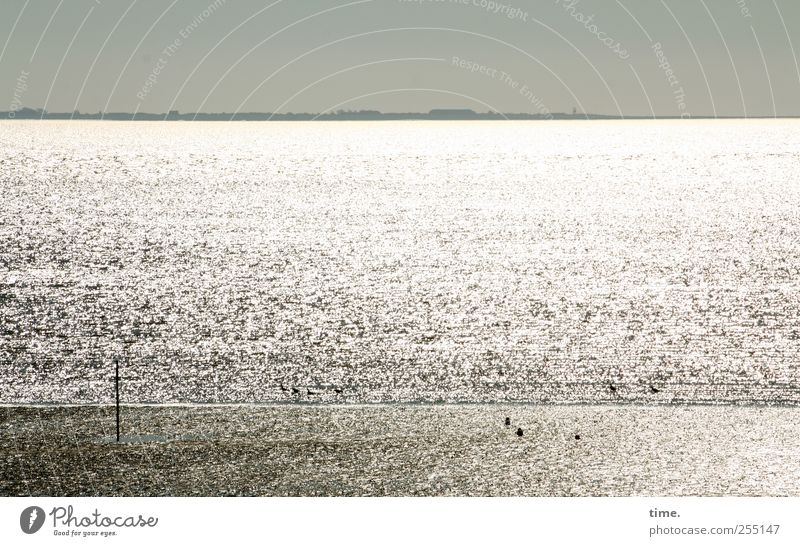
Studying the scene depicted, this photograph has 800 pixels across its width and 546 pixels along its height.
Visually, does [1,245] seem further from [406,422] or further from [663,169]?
[663,169]

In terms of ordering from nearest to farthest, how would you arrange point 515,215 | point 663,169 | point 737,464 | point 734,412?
point 737,464
point 734,412
point 515,215
point 663,169

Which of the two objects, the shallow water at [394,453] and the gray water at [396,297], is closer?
the shallow water at [394,453]

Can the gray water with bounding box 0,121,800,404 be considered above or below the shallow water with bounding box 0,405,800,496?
below

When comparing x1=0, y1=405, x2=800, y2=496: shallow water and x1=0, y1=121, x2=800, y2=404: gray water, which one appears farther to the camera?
x1=0, y1=121, x2=800, y2=404: gray water

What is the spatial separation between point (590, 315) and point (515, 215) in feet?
190

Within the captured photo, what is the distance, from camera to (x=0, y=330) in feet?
136

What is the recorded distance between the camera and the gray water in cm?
3216

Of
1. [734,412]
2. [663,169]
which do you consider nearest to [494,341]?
[734,412]

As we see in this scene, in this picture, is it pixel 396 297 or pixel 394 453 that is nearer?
pixel 394 453

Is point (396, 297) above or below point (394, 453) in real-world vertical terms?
below

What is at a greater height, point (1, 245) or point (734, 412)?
point (734, 412)

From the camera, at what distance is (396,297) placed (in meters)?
54.1

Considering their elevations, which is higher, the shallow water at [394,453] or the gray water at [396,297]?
the shallow water at [394,453]

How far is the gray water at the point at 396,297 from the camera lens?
3216 centimetres
